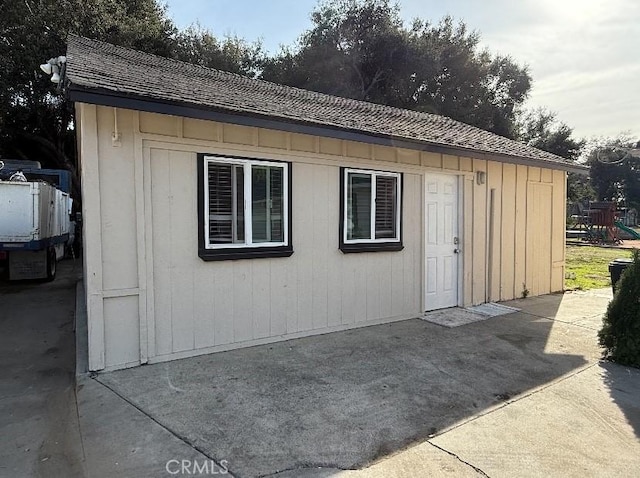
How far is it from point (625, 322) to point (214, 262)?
464 centimetres

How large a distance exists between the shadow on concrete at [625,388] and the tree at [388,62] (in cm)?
1898

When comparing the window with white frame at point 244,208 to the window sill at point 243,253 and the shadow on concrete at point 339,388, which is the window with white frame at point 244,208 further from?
the shadow on concrete at point 339,388

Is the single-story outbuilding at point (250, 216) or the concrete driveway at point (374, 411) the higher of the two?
the single-story outbuilding at point (250, 216)

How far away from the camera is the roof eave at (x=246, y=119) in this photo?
12.5 feet

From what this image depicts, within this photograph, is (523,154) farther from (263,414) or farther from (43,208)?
(43,208)

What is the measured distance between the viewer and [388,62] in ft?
72.6

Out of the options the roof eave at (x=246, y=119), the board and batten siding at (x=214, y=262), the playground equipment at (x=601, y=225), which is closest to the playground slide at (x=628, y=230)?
the playground equipment at (x=601, y=225)

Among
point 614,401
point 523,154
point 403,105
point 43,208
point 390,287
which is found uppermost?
point 403,105

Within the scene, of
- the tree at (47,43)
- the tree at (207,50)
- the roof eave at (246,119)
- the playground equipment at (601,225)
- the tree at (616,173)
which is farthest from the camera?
the tree at (616,173)

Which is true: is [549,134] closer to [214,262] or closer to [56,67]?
[214,262]

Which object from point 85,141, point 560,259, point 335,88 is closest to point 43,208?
point 85,141

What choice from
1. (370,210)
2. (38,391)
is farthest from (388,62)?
(38,391)

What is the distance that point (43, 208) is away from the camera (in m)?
9.60

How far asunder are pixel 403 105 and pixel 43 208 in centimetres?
1781
